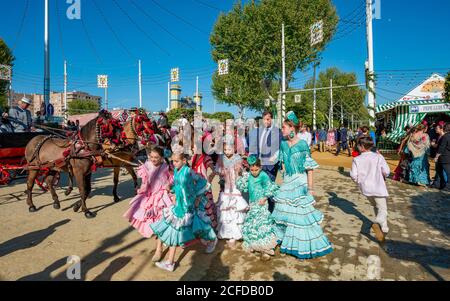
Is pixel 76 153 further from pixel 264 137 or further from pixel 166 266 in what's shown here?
pixel 264 137

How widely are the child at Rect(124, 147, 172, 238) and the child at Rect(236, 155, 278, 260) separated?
127 cm

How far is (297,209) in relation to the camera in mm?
4148

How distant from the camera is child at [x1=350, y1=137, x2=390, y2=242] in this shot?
186 inches

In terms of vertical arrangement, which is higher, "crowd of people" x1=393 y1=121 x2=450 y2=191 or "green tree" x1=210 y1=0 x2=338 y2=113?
"green tree" x1=210 y1=0 x2=338 y2=113

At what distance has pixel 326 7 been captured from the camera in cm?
3058

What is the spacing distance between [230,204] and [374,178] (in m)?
2.54

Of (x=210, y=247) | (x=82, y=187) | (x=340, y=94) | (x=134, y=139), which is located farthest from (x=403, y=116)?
(x=340, y=94)

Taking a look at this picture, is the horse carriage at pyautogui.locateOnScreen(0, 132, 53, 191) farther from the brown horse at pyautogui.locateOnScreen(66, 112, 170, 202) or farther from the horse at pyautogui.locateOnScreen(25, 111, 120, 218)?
the brown horse at pyautogui.locateOnScreen(66, 112, 170, 202)

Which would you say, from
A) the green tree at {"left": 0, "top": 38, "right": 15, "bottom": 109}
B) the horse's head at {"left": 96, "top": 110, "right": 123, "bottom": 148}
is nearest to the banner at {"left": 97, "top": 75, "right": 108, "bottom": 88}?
the green tree at {"left": 0, "top": 38, "right": 15, "bottom": 109}

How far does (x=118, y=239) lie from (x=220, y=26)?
32963 mm

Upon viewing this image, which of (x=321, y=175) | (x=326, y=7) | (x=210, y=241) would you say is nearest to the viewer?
(x=210, y=241)

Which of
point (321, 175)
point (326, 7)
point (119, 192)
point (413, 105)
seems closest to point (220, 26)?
point (326, 7)
